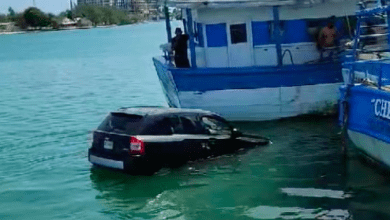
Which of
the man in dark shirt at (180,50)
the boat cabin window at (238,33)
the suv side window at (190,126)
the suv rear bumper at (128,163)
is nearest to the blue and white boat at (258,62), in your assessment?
the boat cabin window at (238,33)

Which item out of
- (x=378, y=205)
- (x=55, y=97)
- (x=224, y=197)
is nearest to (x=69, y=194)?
(x=224, y=197)

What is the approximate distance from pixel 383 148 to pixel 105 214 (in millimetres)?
5470

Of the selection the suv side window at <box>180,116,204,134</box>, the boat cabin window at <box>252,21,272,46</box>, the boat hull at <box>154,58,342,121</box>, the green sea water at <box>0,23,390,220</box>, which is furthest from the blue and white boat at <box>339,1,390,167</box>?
the boat cabin window at <box>252,21,272,46</box>

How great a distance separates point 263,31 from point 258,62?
95 centimetres

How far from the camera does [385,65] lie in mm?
13477

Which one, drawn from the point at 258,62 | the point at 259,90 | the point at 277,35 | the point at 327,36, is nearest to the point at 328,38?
the point at 327,36

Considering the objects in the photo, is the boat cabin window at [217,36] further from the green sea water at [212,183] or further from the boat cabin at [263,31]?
the green sea water at [212,183]

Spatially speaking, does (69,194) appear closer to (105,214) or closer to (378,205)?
(105,214)

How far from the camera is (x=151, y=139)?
13.9 meters

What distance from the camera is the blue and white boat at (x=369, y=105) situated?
42.1 feet

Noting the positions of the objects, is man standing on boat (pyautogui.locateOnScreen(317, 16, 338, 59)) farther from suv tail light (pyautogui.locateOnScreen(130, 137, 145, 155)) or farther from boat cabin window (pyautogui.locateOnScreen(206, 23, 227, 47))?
suv tail light (pyautogui.locateOnScreen(130, 137, 145, 155))

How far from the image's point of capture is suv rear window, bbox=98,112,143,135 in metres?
13.9

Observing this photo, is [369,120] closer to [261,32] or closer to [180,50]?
[261,32]

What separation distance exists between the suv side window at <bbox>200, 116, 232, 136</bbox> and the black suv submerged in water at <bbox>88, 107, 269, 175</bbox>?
0.11 feet
